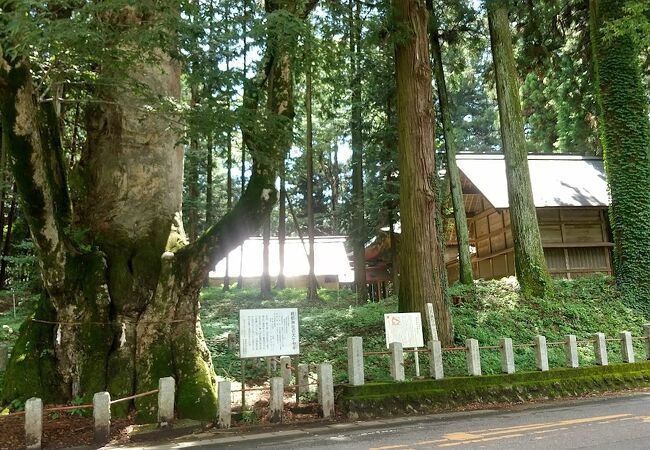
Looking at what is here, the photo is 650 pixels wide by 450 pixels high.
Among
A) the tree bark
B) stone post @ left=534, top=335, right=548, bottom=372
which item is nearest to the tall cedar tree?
stone post @ left=534, top=335, right=548, bottom=372

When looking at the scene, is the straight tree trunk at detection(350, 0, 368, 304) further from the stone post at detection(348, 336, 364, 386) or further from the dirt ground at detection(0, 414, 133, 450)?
the dirt ground at detection(0, 414, 133, 450)

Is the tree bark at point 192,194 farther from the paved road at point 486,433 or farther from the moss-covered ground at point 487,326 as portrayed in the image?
the paved road at point 486,433

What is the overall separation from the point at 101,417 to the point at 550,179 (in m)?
19.2

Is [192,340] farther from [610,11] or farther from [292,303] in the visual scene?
[610,11]

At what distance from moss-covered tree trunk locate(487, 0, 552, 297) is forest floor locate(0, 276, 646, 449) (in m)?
0.67

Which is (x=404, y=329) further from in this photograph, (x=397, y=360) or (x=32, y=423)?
(x=32, y=423)

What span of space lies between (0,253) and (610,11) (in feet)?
78.2

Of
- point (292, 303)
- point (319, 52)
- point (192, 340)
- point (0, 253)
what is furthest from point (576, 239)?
point (0, 253)

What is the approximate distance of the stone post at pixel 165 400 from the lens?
21.0 feet

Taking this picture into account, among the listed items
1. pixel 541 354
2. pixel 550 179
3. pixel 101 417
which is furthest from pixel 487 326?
pixel 550 179

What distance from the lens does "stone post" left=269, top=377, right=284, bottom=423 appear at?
23.0 ft

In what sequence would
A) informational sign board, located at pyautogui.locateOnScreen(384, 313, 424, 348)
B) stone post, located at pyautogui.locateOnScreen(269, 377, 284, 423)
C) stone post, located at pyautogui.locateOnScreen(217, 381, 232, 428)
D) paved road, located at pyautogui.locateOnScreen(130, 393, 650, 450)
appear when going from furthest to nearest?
informational sign board, located at pyautogui.locateOnScreen(384, 313, 424, 348), stone post, located at pyautogui.locateOnScreen(269, 377, 284, 423), stone post, located at pyautogui.locateOnScreen(217, 381, 232, 428), paved road, located at pyautogui.locateOnScreen(130, 393, 650, 450)

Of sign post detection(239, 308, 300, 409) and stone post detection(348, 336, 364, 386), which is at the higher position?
sign post detection(239, 308, 300, 409)

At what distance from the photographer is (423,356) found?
9.67 meters
